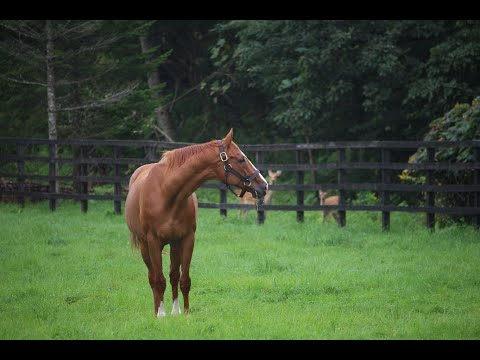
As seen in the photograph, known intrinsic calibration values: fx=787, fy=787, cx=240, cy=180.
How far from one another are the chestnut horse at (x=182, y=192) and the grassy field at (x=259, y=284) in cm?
44

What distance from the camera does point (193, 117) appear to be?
2794cm

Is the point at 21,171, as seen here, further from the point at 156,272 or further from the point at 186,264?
the point at 186,264

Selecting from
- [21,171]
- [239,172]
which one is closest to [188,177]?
[239,172]

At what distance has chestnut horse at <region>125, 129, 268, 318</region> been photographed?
785 centimetres

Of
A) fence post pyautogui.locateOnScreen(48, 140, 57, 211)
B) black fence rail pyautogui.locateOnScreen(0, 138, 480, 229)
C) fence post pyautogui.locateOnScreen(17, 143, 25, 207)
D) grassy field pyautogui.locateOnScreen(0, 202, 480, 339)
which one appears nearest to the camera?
grassy field pyautogui.locateOnScreen(0, 202, 480, 339)

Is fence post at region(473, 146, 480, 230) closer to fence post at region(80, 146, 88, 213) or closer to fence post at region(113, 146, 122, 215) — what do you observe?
fence post at region(113, 146, 122, 215)

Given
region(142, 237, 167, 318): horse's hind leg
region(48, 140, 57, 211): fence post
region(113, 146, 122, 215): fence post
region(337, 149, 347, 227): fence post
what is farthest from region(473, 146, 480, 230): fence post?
region(48, 140, 57, 211): fence post

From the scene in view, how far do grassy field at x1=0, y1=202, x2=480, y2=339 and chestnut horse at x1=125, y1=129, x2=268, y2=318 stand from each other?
436 millimetres

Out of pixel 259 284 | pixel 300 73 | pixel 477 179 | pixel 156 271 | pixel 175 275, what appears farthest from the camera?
pixel 300 73

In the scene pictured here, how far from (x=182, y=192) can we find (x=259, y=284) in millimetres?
1939

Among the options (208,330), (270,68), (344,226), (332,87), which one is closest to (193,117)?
(270,68)

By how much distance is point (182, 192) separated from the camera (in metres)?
7.91

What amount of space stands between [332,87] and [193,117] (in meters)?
8.50

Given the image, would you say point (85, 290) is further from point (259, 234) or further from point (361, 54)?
point (361, 54)
